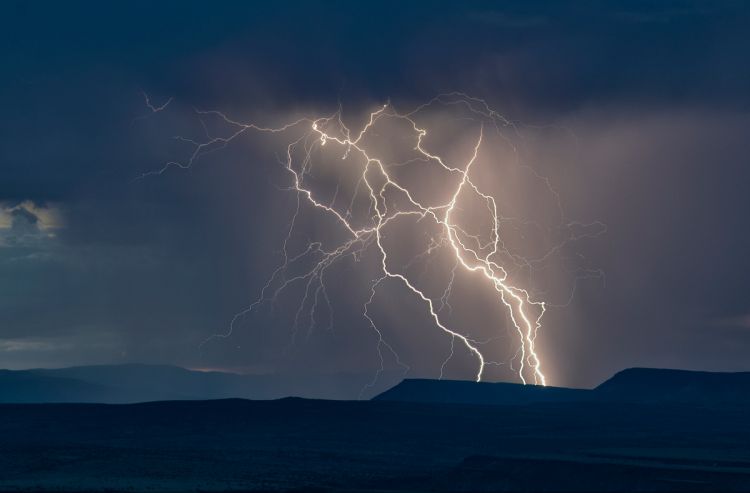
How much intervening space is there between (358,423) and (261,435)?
8874 mm

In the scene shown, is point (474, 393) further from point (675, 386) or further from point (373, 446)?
point (373, 446)

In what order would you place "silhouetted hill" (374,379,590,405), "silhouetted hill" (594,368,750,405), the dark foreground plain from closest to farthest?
1. the dark foreground plain
2. "silhouetted hill" (594,368,750,405)
3. "silhouetted hill" (374,379,590,405)

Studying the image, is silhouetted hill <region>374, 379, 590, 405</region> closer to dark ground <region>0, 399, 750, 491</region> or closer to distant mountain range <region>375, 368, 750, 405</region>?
distant mountain range <region>375, 368, 750, 405</region>

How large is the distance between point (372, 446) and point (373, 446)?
0.06m

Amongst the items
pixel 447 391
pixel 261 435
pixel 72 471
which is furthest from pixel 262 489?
pixel 447 391

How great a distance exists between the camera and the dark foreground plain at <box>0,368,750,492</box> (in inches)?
2057

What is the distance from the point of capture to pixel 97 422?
82.1m

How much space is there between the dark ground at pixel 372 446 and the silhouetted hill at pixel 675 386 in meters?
10.0

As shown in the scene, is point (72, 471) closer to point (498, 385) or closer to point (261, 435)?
point (261, 435)

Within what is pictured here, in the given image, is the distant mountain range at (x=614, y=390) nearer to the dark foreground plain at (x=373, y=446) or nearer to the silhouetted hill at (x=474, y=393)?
the silhouetted hill at (x=474, y=393)

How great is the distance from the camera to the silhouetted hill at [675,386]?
383ft

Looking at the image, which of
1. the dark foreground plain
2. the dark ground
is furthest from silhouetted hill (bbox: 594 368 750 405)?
the dark ground

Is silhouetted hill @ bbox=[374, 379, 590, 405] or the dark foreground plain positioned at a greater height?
silhouetted hill @ bbox=[374, 379, 590, 405]

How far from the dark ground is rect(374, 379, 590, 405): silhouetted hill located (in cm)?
1228
